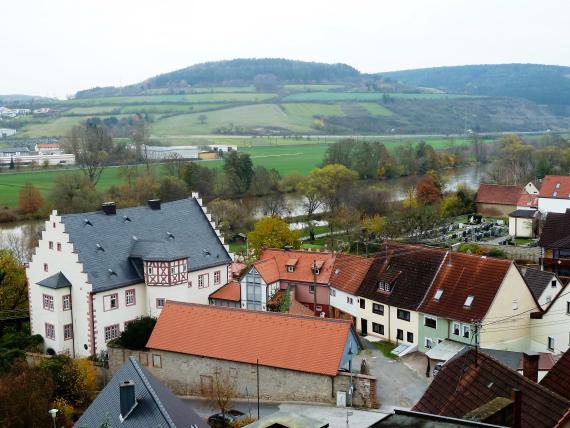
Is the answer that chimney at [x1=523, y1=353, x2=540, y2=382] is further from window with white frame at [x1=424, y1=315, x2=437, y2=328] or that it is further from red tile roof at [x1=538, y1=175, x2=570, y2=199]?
red tile roof at [x1=538, y1=175, x2=570, y2=199]

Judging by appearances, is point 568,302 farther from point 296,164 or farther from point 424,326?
point 296,164

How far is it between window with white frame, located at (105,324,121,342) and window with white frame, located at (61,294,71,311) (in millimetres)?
2312

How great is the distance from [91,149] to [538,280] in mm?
87144

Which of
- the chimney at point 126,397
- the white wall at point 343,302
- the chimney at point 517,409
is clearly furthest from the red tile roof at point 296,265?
the chimney at point 517,409

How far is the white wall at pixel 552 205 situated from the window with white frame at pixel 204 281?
40391mm

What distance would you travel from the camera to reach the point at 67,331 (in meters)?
40.1

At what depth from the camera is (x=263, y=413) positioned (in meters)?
31.4

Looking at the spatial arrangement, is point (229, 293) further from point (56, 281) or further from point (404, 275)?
point (404, 275)

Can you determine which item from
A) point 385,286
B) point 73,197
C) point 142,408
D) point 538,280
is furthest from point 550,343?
point 73,197

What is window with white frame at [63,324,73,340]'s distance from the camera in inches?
1575

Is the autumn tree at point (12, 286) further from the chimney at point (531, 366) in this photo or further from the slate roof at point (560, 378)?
the slate roof at point (560, 378)

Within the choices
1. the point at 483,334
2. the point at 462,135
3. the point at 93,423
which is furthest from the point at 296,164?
the point at 93,423

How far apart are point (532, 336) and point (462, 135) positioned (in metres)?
166

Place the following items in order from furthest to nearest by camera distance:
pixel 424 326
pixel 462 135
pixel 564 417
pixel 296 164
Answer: pixel 462 135 < pixel 296 164 < pixel 424 326 < pixel 564 417
